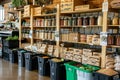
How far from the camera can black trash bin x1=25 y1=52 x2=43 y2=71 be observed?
6.22m

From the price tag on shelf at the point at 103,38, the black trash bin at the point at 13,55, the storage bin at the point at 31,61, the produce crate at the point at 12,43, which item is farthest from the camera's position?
the produce crate at the point at 12,43

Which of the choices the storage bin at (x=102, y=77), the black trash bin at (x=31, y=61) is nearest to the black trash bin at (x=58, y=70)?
the storage bin at (x=102, y=77)

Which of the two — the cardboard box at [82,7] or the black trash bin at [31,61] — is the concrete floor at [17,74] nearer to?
the black trash bin at [31,61]

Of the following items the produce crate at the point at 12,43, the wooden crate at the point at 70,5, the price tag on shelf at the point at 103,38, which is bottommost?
the produce crate at the point at 12,43

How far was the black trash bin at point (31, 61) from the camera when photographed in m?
6.22

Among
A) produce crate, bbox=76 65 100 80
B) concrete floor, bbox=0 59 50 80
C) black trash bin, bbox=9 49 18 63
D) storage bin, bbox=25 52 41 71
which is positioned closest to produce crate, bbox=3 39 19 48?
black trash bin, bbox=9 49 18 63

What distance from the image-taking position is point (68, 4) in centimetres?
515

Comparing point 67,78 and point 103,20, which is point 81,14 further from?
point 67,78

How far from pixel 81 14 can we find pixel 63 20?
22.3 inches

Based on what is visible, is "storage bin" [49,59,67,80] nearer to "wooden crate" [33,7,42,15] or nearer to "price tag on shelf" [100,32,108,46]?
"price tag on shelf" [100,32,108,46]

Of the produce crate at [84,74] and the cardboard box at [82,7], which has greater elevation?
the cardboard box at [82,7]

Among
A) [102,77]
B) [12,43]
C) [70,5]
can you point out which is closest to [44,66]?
[70,5]

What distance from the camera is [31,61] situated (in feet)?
20.4

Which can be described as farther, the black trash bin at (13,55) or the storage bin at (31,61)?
the black trash bin at (13,55)
